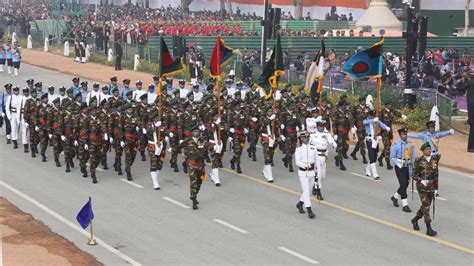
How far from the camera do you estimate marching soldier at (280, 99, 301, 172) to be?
1038 inches

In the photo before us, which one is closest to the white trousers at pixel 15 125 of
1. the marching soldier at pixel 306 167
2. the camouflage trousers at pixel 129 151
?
the camouflage trousers at pixel 129 151

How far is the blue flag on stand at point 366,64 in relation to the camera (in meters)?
26.0

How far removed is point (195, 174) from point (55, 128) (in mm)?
6408

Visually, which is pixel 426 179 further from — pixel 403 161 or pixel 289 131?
pixel 289 131

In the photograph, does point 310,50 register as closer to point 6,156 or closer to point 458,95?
point 458,95

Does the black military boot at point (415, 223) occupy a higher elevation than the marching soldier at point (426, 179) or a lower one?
lower

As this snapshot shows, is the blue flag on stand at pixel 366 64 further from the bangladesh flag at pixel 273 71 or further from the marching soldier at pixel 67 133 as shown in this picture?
the marching soldier at pixel 67 133

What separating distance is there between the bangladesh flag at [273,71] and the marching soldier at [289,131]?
852mm

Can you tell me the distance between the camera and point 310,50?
54875 mm

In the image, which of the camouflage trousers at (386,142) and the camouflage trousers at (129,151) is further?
the camouflage trousers at (386,142)

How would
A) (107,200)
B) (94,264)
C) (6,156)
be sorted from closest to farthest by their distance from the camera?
(94,264)
(107,200)
(6,156)

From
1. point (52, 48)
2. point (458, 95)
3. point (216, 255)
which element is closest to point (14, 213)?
point (216, 255)

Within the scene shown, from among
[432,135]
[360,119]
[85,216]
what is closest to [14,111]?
[360,119]

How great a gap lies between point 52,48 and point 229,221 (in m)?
44.2
